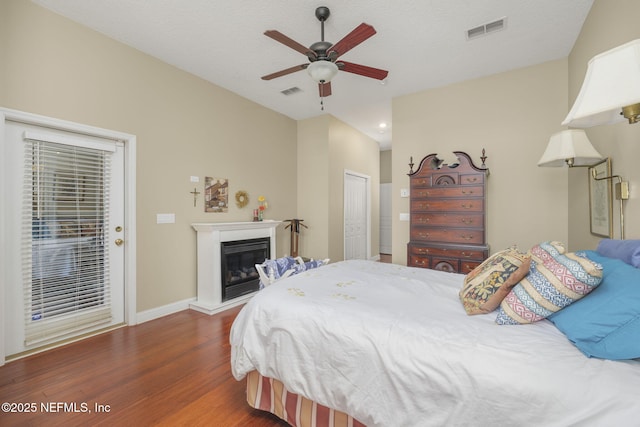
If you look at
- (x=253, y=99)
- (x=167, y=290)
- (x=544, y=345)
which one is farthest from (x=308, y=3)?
(x=167, y=290)

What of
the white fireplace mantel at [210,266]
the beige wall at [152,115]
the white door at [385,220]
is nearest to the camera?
the beige wall at [152,115]

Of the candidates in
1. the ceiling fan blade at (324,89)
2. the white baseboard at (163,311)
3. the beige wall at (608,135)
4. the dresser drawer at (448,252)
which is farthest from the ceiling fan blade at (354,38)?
the white baseboard at (163,311)

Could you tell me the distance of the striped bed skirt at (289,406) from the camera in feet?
4.36

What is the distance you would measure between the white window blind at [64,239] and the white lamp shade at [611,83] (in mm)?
3729

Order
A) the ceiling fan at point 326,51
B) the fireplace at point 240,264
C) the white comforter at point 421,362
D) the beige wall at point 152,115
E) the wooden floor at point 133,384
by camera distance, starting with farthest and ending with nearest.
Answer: the fireplace at point 240,264 → the beige wall at point 152,115 → the ceiling fan at point 326,51 → the wooden floor at point 133,384 → the white comforter at point 421,362

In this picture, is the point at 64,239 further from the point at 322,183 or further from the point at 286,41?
the point at 322,183

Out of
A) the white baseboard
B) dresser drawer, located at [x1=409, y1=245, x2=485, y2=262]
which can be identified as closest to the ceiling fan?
dresser drawer, located at [x1=409, y1=245, x2=485, y2=262]

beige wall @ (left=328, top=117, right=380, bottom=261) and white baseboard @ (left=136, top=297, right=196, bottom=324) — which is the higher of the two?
beige wall @ (left=328, top=117, right=380, bottom=261)

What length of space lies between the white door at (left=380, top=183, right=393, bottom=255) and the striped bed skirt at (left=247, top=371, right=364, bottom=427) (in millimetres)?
6287

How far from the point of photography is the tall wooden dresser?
10.8 feet

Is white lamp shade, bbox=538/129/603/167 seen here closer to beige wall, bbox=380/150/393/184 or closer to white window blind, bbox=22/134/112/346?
white window blind, bbox=22/134/112/346

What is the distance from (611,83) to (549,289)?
80cm

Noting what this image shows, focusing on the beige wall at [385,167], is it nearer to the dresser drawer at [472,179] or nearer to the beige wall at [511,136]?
the beige wall at [511,136]

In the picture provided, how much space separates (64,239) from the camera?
260 centimetres
